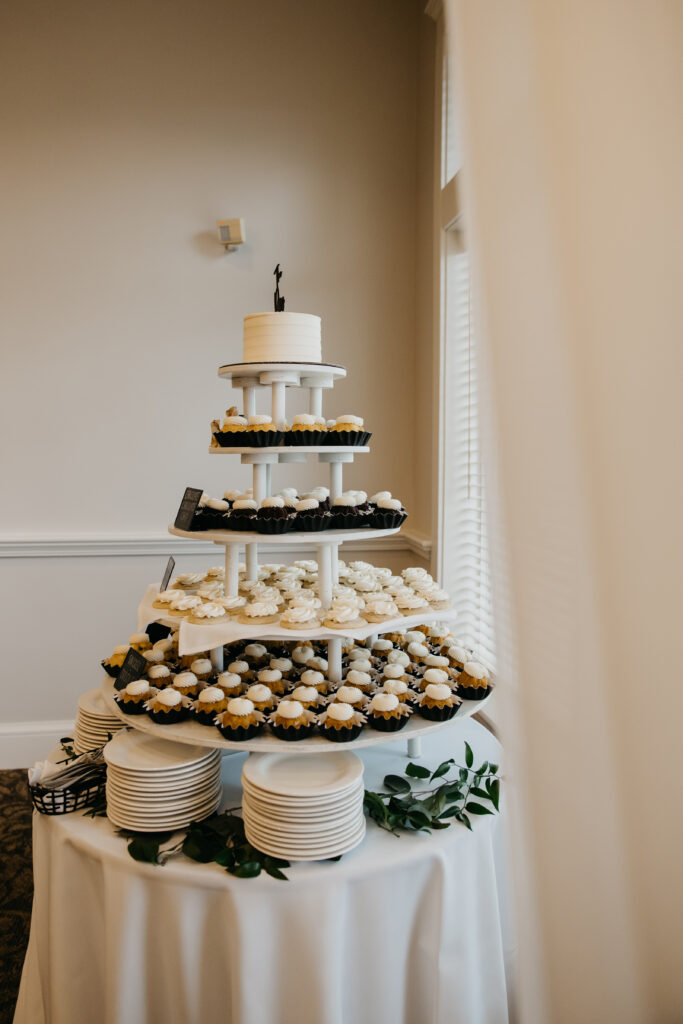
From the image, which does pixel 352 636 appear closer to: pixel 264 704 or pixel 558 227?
pixel 264 704

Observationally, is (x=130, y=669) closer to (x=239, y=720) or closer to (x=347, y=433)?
(x=239, y=720)

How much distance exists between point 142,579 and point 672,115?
118 inches

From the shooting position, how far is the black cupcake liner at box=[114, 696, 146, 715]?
1.48m

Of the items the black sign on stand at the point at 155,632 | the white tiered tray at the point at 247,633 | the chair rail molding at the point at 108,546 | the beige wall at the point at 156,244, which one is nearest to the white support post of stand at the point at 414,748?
the white tiered tray at the point at 247,633

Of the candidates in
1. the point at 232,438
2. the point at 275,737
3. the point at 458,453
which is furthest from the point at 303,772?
the point at 458,453

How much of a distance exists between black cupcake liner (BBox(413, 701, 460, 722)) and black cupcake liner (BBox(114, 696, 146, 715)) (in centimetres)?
60

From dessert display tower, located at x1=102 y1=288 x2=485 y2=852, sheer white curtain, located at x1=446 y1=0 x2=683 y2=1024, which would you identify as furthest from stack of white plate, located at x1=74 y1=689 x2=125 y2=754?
sheer white curtain, located at x1=446 y1=0 x2=683 y2=1024

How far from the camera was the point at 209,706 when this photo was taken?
55.7 inches

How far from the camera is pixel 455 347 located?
8.82 ft

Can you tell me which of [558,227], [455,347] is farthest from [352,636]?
[455,347]

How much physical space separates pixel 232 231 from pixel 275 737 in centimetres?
228

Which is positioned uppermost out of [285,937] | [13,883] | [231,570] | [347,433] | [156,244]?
[156,244]

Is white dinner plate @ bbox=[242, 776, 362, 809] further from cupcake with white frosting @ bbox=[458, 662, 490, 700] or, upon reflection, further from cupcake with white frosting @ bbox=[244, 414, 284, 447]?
cupcake with white frosting @ bbox=[244, 414, 284, 447]

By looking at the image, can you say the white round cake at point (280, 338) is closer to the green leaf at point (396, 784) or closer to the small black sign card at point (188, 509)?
the small black sign card at point (188, 509)
